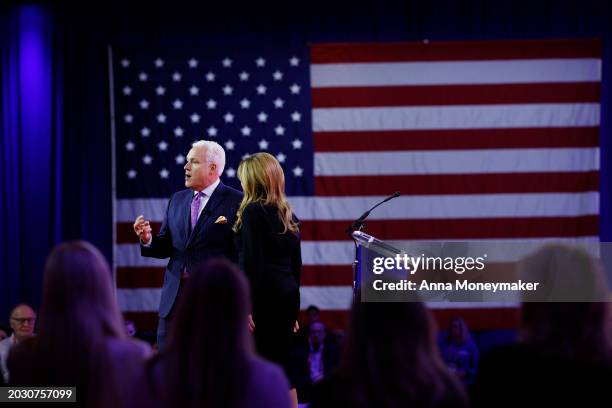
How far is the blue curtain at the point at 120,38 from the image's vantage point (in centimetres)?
739

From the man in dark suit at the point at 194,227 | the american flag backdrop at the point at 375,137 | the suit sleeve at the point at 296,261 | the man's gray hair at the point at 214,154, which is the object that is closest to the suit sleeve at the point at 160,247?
the man in dark suit at the point at 194,227

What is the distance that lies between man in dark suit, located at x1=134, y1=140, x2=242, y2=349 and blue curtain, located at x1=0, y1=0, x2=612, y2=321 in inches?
114

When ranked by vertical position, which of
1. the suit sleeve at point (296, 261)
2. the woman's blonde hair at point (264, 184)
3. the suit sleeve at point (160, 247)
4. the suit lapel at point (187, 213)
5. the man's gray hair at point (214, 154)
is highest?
the man's gray hair at point (214, 154)

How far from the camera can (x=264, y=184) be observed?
444 cm


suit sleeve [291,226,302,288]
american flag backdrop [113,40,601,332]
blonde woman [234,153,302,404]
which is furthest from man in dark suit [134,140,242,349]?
american flag backdrop [113,40,601,332]

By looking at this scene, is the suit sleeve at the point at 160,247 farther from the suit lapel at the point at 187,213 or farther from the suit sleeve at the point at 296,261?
the suit sleeve at the point at 296,261

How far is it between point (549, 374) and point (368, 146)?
214 inches

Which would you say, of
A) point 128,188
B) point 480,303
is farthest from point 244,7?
point 480,303

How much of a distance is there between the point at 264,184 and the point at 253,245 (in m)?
0.32

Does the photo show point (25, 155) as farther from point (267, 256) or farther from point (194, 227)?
point (267, 256)

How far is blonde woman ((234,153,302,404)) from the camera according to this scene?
441cm

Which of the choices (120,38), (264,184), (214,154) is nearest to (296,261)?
(264,184)

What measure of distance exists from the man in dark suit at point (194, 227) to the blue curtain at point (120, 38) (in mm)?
2903

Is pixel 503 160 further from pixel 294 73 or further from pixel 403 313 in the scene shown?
pixel 403 313
